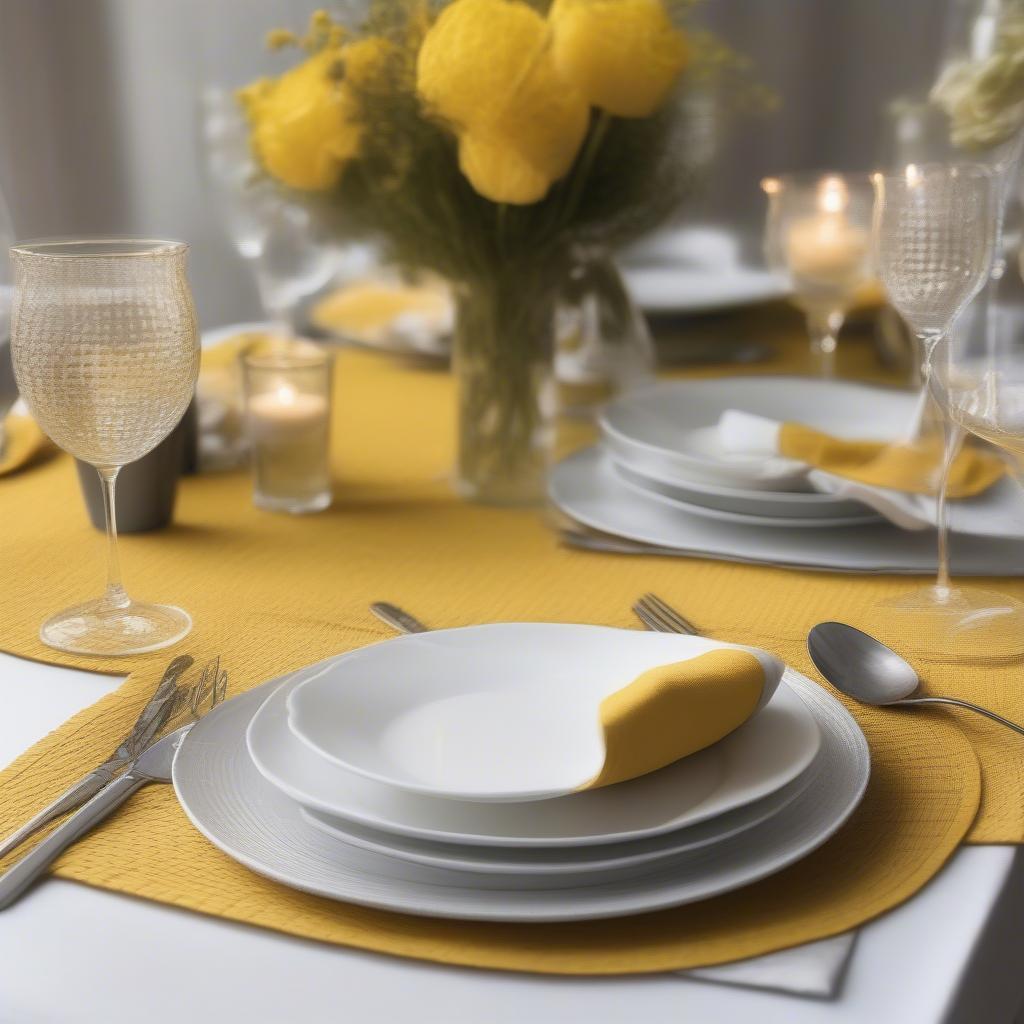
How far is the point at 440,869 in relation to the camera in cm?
52

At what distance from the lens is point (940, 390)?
81 centimetres

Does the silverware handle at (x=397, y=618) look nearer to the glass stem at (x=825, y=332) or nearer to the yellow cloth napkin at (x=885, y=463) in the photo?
the yellow cloth napkin at (x=885, y=463)

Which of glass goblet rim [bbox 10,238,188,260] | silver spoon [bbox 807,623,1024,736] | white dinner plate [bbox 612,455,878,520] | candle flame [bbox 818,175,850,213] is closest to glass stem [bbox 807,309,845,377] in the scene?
candle flame [bbox 818,175,850,213]

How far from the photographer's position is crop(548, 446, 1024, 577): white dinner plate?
947mm

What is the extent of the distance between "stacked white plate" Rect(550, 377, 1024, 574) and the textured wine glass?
0.35 metres

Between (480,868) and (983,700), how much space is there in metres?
0.35

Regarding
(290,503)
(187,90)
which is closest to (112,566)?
(290,503)

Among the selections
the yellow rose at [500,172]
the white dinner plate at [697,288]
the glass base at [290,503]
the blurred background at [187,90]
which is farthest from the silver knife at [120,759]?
the blurred background at [187,90]

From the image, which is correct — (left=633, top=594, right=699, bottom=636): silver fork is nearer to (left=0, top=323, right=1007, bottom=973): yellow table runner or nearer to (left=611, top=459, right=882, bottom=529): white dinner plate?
(left=0, top=323, right=1007, bottom=973): yellow table runner

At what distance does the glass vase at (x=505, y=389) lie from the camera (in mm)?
1138

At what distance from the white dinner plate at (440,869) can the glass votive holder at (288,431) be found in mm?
507

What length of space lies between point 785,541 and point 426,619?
30 cm

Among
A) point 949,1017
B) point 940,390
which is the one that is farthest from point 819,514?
point 949,1017

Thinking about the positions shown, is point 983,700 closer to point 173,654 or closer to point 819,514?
point 819,514
